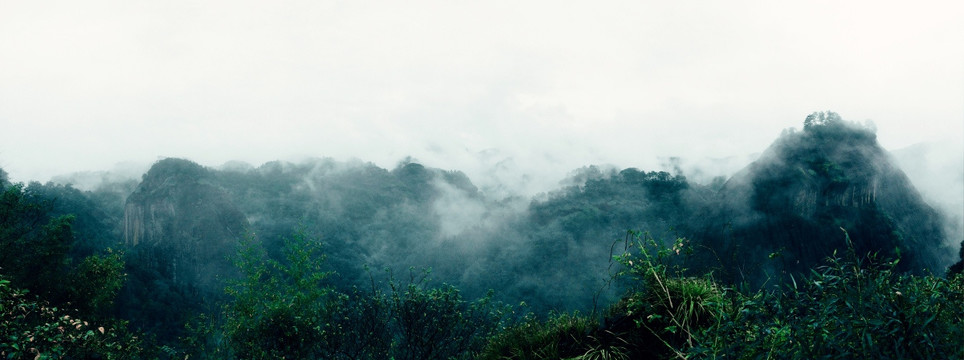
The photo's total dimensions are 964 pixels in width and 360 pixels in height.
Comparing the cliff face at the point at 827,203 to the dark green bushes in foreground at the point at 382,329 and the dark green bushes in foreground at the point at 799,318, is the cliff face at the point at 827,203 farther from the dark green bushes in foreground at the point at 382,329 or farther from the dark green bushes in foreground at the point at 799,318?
the dark green bushes in foreground at the point at 799,318

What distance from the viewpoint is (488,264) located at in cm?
9775

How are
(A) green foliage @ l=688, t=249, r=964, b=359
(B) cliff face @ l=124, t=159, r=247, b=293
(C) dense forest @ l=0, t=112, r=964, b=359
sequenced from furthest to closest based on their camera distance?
(B) cliff face @ l=124, t=159, r=247, b=293 < (C) dense forest @ l=0, t=112, r=964, b=359 < (A) green foliage @ l=688, t=249, r=964, b=359

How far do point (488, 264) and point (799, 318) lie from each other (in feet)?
311

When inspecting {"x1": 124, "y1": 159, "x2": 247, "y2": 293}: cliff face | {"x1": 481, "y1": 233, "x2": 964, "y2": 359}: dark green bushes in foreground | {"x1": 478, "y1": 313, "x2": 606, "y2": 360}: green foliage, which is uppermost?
{"x1": 481, "y1": 233, "x2": 964, "y2": 359}: dark green bushes in foreground

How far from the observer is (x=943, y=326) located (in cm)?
362

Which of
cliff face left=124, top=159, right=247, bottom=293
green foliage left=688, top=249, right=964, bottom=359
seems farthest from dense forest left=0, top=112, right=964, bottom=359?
cliff face left=124, top=159, right=247, bottom=293

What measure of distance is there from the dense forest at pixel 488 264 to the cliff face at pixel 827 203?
279mm

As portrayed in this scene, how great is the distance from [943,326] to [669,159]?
163m

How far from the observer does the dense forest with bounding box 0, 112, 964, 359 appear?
4.68 metres

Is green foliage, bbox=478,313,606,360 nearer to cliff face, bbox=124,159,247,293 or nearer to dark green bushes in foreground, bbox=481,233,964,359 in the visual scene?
dark green bushes in foreground, bbox=481,233,964,359

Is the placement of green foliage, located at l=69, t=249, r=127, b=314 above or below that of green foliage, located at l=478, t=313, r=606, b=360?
below

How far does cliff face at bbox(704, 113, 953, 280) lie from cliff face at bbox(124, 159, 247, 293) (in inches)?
3364

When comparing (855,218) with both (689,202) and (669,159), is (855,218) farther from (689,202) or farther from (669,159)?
(669,159)

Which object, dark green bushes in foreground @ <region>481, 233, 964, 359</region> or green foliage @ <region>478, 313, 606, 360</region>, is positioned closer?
dark green bushes in foreground @ <region>481, 233, 964, 359</region>
